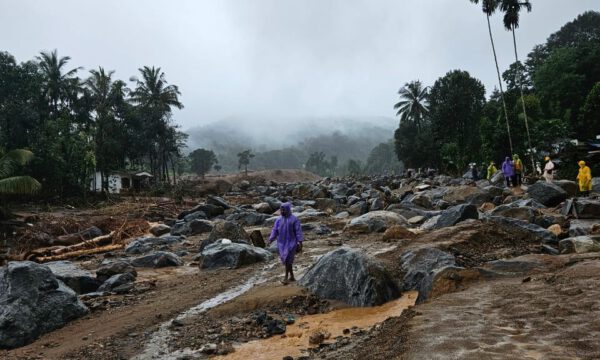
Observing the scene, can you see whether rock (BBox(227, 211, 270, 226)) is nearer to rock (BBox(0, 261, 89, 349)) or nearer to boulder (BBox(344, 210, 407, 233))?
boulder (BBox(344, 210, 407, 233))

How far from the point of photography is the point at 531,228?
859cm

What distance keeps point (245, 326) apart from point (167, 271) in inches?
184

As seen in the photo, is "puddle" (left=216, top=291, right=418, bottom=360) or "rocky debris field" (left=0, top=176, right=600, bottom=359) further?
"puddle" (left=216, top=291, right=418, bottom=360)

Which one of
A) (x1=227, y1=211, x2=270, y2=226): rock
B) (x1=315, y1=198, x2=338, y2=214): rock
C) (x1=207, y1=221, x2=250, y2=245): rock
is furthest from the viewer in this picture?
(x1=315, y1=198, x2=338, y2=214): rock

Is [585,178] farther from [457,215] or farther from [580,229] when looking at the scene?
[580,229]

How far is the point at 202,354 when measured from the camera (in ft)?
15.7

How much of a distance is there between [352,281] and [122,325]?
3153 millimetres

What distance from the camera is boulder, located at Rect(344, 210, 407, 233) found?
482 inches

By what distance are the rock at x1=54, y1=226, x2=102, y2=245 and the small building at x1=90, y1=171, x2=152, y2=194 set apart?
861 inches

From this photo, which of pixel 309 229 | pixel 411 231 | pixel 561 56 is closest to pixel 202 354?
pixel 411 231

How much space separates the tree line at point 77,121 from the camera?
87.0ft

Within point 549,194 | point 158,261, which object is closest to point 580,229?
point 549,194

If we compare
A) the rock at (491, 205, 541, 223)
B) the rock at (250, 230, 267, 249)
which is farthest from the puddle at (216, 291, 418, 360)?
the rock at (250, 230, 267, 249)

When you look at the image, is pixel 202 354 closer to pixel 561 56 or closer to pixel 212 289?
pixel 212 289
